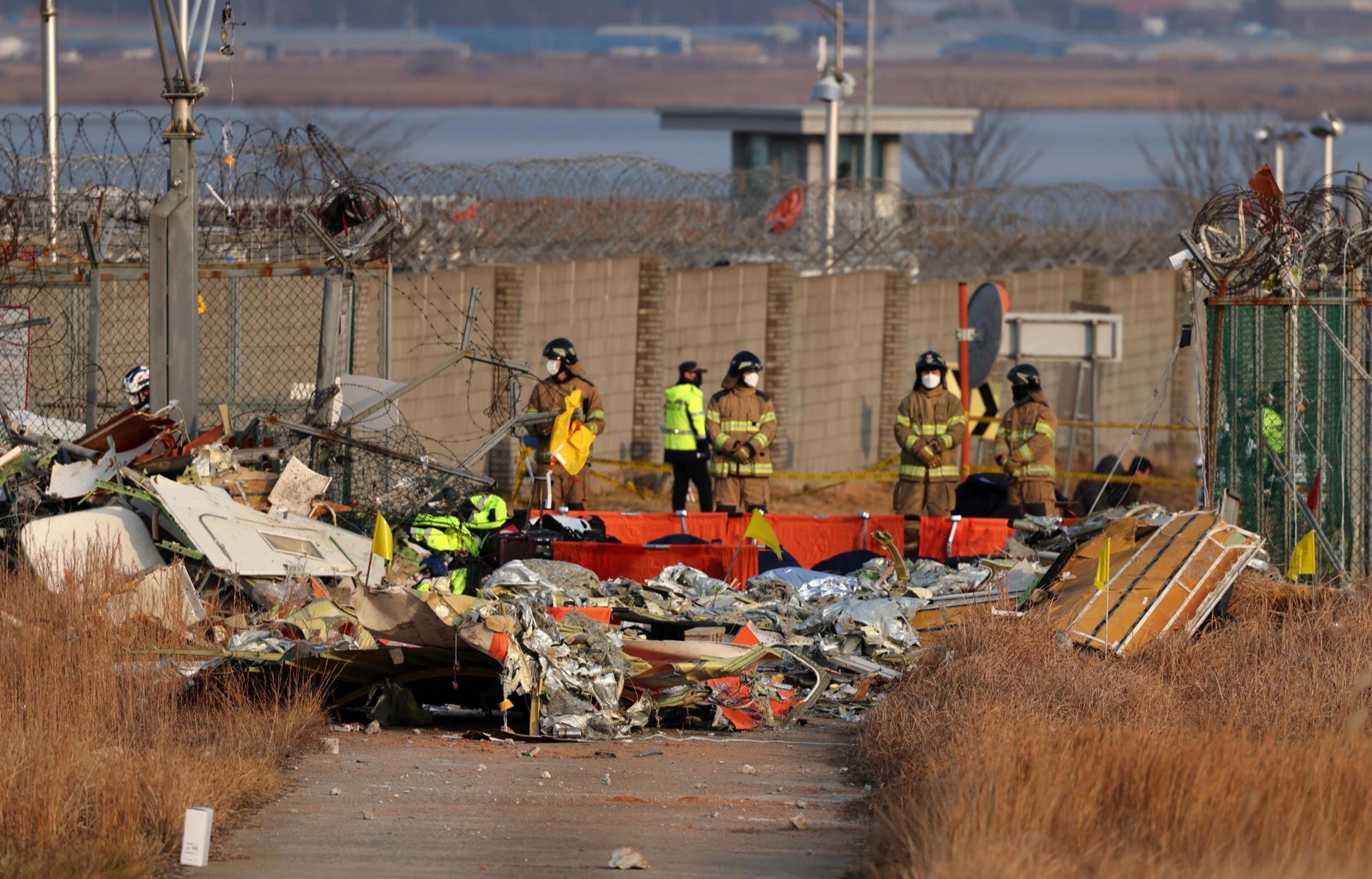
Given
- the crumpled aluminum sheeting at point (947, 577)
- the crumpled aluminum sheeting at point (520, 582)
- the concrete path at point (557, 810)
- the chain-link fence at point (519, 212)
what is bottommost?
the concrete path at point (557, 810)

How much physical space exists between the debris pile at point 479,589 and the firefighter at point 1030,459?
2010mm

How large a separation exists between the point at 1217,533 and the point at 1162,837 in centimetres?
453

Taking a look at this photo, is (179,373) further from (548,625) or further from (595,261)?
(595,261)

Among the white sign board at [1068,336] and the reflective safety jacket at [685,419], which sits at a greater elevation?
the white sign board at [1068,336]

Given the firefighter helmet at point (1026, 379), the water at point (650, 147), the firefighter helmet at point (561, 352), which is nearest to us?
the firefighter helmet at point (1026, 379)

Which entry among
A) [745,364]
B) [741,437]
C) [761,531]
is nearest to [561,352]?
[745,364]

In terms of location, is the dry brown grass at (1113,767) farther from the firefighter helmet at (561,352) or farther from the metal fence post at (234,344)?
the metal fence post at (234,344)

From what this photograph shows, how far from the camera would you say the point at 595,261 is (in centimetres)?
1911

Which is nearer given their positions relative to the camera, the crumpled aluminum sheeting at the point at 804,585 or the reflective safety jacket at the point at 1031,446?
the crumpled aluminum sheeting at the point at 804,585

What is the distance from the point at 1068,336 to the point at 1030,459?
4085mm

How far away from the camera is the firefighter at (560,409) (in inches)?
584

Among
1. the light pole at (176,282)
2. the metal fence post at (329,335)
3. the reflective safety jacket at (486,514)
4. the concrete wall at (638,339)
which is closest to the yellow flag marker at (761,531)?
the reflective safety jacket at (486,514)

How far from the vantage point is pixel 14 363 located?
13.2m

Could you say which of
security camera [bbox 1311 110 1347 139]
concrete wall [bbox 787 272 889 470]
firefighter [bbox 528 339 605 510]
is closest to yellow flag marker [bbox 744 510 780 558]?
firefighter [bbox 528 339 605 510]
